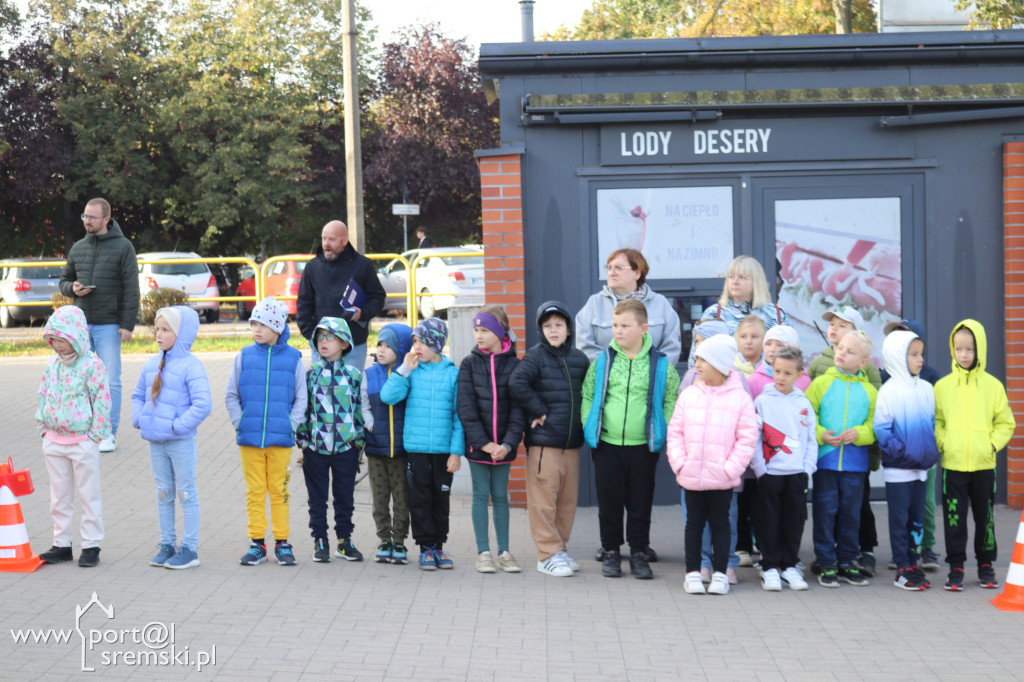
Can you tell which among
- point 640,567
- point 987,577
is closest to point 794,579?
point 640,567

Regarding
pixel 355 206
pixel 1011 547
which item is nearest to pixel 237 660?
pixel 1011 547

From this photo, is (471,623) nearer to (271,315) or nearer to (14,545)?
(271,315)

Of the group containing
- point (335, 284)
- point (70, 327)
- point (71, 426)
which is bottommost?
point (71, 426)

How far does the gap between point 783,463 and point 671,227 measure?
7.76 feet

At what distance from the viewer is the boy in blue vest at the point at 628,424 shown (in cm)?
650

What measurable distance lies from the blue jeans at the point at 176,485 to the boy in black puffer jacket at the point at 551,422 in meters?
1.91

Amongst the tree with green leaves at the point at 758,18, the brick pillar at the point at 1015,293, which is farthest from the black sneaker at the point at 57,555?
the tree with green leaves at the point at 758,18

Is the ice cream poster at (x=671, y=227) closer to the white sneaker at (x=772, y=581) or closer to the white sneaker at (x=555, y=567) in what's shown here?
the white sneaker at (x=555, y=567)

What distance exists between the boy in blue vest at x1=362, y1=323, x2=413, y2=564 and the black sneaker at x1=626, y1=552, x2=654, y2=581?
4.35 feet

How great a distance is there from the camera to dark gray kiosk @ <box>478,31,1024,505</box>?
26.4ft

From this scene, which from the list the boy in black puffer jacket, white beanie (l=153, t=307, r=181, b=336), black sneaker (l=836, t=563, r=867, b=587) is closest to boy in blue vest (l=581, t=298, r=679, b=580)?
the boy in black puffer jacket

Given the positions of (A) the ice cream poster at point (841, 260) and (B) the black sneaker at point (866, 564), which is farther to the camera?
(A) the ice cream poster at point (841, 260)

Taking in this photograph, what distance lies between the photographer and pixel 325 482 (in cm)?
678

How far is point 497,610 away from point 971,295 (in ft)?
14.2
